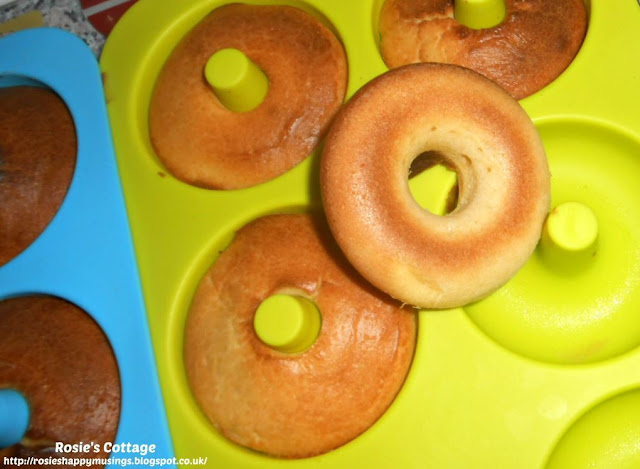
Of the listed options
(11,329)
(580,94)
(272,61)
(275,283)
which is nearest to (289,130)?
(272,61)

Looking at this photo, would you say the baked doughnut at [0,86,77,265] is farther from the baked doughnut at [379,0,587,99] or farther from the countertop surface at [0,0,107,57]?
the baked doughnut at [379,0,587,99]

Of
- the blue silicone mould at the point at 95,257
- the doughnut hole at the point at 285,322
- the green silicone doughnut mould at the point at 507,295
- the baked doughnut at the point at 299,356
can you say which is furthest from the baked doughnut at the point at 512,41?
the blue silicone mould at the point at 95,257

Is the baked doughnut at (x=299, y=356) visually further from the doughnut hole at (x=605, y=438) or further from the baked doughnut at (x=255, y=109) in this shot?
the doughnut hole at (x=605, y=438)

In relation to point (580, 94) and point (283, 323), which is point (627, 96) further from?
point (283, 323)

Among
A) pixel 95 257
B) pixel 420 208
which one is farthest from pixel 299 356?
pixel 95 257

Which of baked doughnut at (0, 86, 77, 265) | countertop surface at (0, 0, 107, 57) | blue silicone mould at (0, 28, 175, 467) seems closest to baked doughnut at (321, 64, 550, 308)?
blue silicone mould at (0, 28, 175, 467)

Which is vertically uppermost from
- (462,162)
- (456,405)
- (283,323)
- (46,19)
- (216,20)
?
(46,19)
